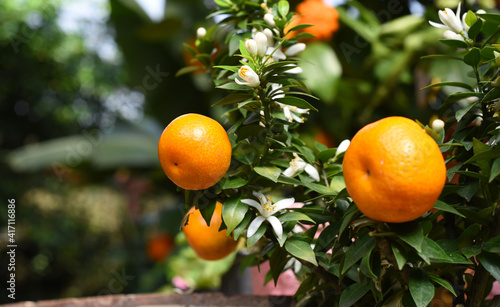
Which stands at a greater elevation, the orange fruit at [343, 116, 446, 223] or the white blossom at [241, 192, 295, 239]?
the orange fruit at [343, 116, 446, 223]

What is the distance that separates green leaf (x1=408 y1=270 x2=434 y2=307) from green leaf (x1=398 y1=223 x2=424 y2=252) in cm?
4

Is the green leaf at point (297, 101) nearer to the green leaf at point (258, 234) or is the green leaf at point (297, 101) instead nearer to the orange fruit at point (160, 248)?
the green leaf at point (258, 234)

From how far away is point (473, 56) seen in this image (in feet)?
1.02

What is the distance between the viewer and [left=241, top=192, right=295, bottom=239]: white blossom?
308mm

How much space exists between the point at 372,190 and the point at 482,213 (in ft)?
0.31

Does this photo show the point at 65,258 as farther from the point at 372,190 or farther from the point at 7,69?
the point at 372,190

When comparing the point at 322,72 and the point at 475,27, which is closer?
the point at 475,27

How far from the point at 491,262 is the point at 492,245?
0.04 ft

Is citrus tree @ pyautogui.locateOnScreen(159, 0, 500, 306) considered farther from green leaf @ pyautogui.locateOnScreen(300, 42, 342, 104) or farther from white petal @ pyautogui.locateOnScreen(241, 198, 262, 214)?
green leaf @ pyautogui.locateOnScreen(300, 42, 342, 104)

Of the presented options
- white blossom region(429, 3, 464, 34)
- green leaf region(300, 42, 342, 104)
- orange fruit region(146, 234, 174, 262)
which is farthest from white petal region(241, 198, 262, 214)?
orange fruit region(146, 234, 174, 262)

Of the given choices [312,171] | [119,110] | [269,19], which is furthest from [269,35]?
[119,110]

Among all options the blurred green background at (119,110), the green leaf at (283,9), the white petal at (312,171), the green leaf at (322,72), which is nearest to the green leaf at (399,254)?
the white petal at (312,171)

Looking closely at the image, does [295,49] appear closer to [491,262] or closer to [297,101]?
[297,101]

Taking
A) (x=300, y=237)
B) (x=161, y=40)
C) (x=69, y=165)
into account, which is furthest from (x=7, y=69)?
(x=300, y=237)
